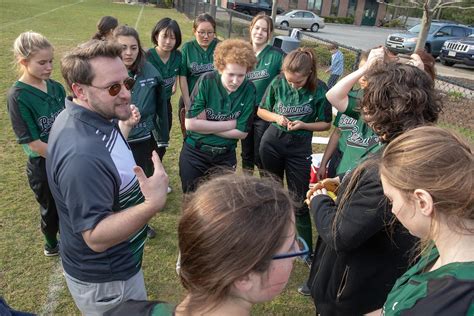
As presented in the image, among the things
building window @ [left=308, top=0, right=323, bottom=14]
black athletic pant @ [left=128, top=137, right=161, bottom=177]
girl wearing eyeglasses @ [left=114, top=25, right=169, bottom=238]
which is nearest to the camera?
girl wearing eyeglasses @ [left=114, top=25, right=169, bottom=238]

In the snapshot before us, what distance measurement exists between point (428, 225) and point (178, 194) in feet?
12.9

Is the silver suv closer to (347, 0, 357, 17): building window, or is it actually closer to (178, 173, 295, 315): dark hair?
(178, 173, 295, 315): dark hair

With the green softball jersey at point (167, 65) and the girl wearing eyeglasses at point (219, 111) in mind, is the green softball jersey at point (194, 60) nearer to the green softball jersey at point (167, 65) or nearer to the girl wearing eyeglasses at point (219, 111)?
the green softball jersey at point (167, 65)

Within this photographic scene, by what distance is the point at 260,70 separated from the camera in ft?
16.3

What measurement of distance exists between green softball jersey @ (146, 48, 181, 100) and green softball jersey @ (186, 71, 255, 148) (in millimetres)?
1379

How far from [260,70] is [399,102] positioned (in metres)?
3.13

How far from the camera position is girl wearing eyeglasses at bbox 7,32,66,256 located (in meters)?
3.17

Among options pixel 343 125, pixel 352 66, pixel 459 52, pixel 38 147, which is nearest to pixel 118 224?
pixel 38 147

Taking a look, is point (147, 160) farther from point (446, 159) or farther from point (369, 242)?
point (446, 159)

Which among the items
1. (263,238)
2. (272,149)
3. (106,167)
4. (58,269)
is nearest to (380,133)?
(263,238)

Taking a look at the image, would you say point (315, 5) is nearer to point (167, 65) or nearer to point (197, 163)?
point (167, 65)

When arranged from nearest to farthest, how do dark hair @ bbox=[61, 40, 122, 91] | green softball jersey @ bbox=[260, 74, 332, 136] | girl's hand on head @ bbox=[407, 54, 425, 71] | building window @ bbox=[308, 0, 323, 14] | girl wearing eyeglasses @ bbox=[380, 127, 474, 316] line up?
1. girl wearing eyeglasses @ bbox=[380, 127, 474, 316]
2. dark hair @ bbox=[61, 40, 122, 91]
3. girl's hand on head @ bbox=[407, 54, 425, 71]
4. green softball jersey @ bbox=[260, 74, 332, 136]
5. building window @ bbox=[308, 0, 323, 14]

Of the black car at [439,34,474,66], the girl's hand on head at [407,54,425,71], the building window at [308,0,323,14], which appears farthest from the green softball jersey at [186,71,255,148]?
the building window at [308,0,323,14]

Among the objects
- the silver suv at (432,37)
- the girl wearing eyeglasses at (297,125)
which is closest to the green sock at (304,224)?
the girl wearing eyeglasses at (297,125)
